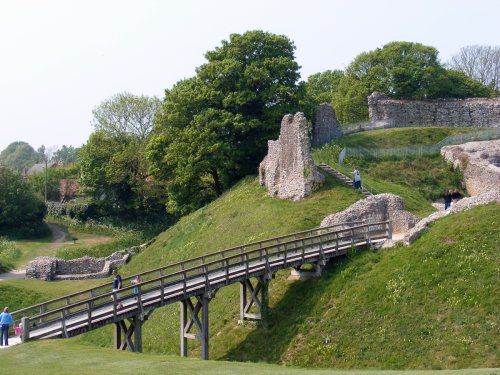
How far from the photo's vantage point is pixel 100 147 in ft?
257

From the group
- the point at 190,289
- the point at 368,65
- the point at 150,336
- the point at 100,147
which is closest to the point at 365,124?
the point at 368,65

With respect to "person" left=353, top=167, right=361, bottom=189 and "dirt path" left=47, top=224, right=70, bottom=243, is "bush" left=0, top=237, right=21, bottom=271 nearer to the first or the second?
"dirt path" left=47, top=224, right=70, bottom=243

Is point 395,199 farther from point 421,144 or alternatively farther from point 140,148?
point 140,148

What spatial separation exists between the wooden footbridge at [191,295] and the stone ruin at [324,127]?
23.0m

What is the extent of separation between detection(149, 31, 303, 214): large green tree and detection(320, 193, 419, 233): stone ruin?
18.4 metres

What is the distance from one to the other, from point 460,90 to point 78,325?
59.4m

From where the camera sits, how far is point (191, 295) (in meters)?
27.0

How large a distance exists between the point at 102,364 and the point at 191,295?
7637 millimetres

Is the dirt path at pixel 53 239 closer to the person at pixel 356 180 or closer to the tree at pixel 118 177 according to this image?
the tree at pixel 118 177

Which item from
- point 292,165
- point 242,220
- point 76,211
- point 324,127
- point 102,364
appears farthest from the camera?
point 76,211

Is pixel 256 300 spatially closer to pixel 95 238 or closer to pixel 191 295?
pixel 191 295

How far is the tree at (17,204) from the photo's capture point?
2825 inches

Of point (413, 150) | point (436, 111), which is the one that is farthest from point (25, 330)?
point (436, 111)

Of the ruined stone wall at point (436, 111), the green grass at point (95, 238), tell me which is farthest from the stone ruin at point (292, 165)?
the ruined stone wall at point (436, 111)
